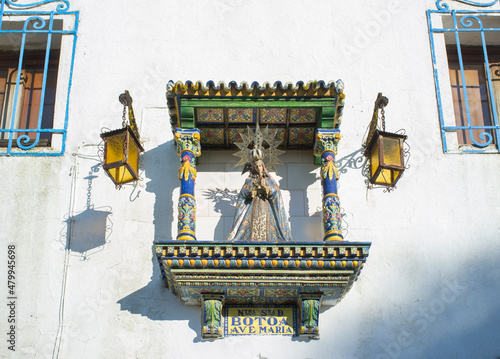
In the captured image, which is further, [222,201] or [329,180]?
[222,201]

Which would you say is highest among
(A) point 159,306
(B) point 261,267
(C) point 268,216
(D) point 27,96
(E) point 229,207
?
(D) point 27,96

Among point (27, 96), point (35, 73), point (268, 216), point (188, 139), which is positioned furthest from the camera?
point (35, 73)

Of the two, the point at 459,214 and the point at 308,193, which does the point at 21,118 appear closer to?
the point at 308,193

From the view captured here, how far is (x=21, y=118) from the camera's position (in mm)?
10109

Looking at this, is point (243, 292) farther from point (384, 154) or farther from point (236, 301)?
point (384, 154)

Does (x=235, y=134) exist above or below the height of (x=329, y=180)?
above

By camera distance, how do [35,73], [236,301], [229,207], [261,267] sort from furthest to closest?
[35,73] → [229,207] → [236,301] → [261,267]

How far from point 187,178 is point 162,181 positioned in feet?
2.36

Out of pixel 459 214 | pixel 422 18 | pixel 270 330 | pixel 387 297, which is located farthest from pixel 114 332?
pixel 422 18

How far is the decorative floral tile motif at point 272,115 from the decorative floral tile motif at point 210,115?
16.7 inches

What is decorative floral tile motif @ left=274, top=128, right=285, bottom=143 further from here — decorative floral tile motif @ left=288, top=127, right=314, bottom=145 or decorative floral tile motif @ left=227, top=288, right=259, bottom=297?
decorative floral tile motif @ left=227, top=288, right=259, bottom=297

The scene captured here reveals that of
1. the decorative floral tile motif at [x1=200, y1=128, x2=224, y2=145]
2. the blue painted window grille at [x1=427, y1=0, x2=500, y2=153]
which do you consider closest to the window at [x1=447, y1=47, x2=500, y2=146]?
the blue painted window grille at [x1=427, y1=0, x2=500, y2=153]

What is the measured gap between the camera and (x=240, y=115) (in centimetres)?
909

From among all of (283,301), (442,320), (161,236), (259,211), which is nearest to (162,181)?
(161,236)
